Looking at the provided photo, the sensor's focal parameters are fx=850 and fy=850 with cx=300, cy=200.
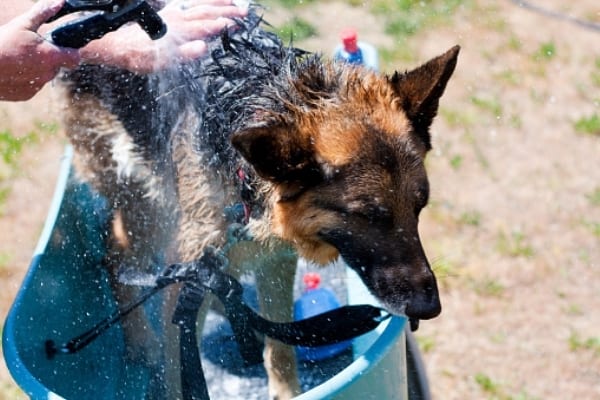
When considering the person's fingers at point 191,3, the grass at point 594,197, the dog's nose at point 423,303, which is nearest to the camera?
the dog's nose at point 423,303

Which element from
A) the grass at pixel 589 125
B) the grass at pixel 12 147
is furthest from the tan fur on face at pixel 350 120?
the grass at pixel 589 125

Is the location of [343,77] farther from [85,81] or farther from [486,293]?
[486,293]

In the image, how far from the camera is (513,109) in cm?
574

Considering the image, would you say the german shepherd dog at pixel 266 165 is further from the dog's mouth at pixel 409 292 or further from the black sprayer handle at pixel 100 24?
the black sprayer handle at pixel 100 24

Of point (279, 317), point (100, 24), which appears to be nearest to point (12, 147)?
point (279, 317)

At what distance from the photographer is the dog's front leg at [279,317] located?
358 cm

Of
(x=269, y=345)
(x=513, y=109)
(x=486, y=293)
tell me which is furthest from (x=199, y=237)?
(x=513, y=109)

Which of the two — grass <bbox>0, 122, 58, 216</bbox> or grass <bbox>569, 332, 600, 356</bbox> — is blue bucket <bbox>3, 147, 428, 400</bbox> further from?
grass <bbox>0, 122, 58, 216</bbox>

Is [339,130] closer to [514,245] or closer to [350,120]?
[350,120]

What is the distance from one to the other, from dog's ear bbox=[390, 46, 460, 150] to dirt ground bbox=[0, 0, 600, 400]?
4.33ft

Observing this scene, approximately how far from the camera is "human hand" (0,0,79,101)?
2.80 meters

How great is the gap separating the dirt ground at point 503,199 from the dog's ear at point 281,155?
1.48 m

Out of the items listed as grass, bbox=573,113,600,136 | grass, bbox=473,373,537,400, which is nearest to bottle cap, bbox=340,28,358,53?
grass, bbox=473,373,537,400

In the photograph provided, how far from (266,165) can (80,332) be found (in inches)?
55.4
